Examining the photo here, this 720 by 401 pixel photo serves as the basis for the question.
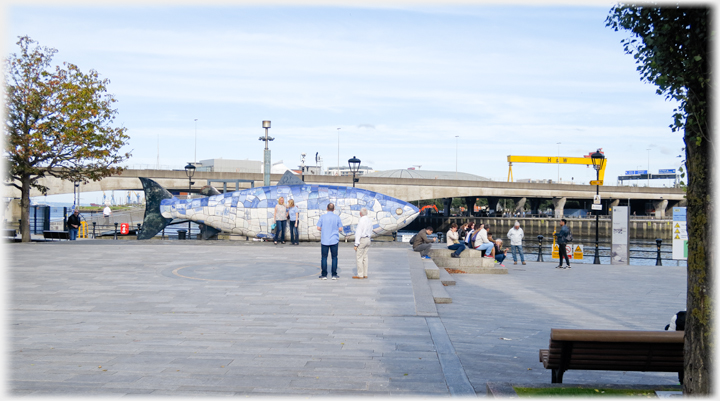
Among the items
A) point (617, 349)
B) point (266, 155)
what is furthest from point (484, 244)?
point (617, 349)

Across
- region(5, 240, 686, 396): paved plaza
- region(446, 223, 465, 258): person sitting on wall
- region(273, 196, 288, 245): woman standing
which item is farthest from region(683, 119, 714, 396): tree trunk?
region(273, 196, 288, 245): woman standing

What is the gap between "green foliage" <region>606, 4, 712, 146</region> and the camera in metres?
4.16

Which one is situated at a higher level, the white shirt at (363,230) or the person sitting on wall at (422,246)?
the white shirt at (363,230)

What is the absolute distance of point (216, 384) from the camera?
18.7 ft

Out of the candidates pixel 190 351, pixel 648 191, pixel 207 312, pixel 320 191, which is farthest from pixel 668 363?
pixel 648 191

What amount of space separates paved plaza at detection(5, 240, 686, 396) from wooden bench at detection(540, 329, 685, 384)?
2.91 ft

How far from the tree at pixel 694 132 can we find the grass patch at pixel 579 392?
539 millimetres

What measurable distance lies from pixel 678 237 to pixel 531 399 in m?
15.4

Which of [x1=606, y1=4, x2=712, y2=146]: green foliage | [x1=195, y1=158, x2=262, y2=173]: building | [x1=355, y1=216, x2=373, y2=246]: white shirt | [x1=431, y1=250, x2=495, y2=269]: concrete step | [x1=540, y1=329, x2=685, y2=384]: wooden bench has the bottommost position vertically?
[x1=431, y1=250, x2=495, y2=269]: concrete step

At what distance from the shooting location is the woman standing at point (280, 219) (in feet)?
77.4

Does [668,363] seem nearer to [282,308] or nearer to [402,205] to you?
[282,308]

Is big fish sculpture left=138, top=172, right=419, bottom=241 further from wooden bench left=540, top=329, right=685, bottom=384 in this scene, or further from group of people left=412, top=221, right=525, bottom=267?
wooden bench left=540, top=329, right=685, bottom=384

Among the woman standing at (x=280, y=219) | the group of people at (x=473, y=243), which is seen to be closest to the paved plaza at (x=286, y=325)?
the group of people at (x=473, y=243)

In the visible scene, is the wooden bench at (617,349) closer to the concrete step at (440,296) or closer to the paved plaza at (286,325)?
the paved plaza at (286,325)
